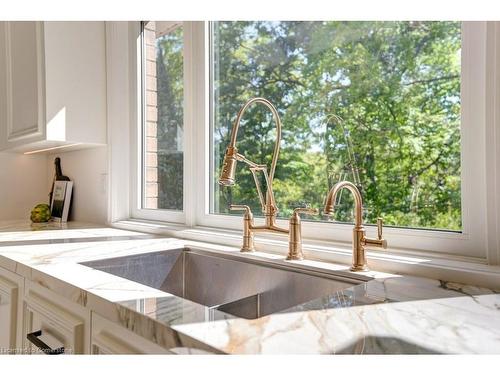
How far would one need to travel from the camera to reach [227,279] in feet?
4.16

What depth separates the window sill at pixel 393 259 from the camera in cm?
88

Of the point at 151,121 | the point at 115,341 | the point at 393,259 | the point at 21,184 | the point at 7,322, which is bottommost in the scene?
the point at 7,322

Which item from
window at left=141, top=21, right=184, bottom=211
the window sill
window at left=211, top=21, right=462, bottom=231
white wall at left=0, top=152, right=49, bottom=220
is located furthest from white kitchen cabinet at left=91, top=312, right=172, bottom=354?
white wall at left=0, top=152, right=49, bottom=220

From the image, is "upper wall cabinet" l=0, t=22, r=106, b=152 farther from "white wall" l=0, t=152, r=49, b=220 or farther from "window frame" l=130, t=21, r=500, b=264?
"window frame" l=130, t=21, r=500, b=264

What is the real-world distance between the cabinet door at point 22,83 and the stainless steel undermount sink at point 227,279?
0.96 meters

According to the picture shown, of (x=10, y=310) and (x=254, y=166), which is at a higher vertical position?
(x=254, y=166)

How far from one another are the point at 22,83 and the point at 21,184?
862 mm

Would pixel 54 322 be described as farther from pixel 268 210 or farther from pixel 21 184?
pixel 21 184

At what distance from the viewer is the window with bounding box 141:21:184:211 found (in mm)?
1839

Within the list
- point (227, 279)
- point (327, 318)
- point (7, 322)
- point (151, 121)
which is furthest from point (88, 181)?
point (327, 318)

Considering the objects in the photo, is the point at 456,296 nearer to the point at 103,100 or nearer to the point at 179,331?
the point at 179,331

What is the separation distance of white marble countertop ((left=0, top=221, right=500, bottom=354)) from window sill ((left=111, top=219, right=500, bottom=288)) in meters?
0.03
